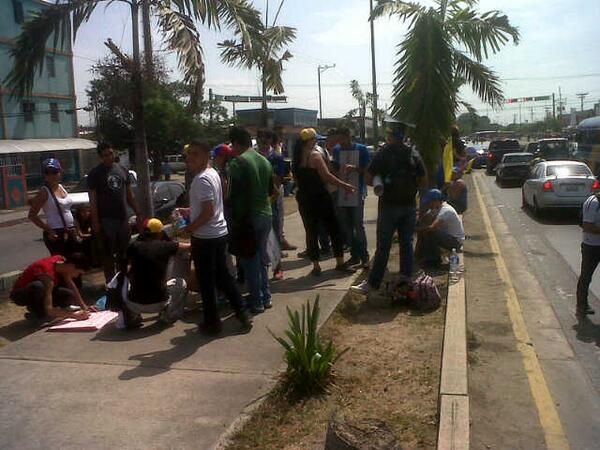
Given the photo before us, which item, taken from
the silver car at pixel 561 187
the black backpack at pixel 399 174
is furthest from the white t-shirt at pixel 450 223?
the silver car at pixel 561 187

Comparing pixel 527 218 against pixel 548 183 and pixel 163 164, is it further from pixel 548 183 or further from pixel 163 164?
pixel 163 164

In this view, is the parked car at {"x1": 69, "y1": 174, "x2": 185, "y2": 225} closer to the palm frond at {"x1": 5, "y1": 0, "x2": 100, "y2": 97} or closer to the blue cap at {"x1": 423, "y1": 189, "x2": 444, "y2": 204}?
the palm frond at {"x1": 5, "y1": 0, "x2": 100, "y2": 97}

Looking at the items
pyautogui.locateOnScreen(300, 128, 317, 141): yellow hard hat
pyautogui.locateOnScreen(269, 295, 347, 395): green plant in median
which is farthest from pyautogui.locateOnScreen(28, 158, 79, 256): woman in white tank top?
pyautogui.locateOnScreen(269, 295, 347, 395): green plant in median

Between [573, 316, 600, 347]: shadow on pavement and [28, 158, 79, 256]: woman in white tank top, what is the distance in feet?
17.3

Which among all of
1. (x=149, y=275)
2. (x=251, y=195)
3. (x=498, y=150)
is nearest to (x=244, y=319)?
(x=149, y=275)

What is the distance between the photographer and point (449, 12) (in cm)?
1095

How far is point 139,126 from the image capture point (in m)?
8.99

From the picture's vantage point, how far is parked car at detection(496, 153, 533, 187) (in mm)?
26625

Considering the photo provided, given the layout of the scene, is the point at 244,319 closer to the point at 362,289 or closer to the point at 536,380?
the point at 362,289

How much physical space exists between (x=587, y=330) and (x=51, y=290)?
523cm

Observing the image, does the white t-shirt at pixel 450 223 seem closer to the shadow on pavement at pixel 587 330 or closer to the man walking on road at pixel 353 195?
the man walking on road at pixel 353 195

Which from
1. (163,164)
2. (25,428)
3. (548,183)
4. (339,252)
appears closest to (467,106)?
(548,183)

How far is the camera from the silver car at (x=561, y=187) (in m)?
14.7

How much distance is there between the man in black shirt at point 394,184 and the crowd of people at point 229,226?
1 centimetres
